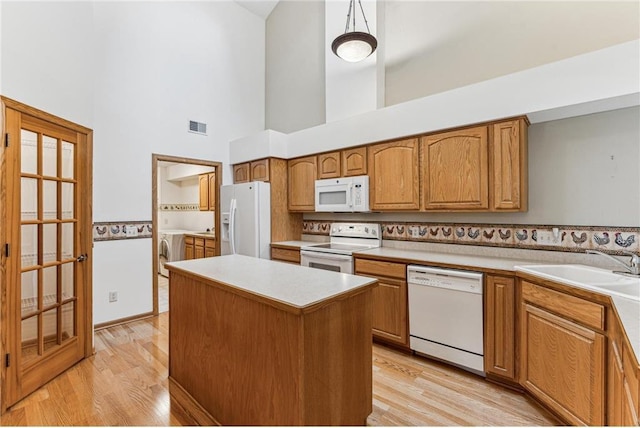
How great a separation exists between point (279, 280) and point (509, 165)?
6.64 feet

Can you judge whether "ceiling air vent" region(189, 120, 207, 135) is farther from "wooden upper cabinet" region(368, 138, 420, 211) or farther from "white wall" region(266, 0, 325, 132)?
"wooden upper cabinet" region(368, 138, 420, 211)

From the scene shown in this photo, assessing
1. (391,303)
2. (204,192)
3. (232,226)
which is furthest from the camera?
(204,192)

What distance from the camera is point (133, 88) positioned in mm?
3633

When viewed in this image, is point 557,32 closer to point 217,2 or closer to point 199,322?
point 199,322

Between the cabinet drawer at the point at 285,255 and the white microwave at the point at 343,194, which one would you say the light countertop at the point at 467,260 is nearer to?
the white microwave at the point at 343,194

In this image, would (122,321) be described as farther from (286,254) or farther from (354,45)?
(354,45)

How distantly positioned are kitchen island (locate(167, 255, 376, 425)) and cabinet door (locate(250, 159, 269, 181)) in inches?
88.6

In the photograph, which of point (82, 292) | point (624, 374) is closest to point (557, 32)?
point (624, 374)

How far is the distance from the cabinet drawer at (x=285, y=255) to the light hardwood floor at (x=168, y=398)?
1.44 metres

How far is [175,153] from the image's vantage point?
156 inches

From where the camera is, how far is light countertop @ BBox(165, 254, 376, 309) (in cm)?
137

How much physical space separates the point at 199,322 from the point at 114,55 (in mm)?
3427

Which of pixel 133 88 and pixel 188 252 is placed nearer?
pixel 133 88

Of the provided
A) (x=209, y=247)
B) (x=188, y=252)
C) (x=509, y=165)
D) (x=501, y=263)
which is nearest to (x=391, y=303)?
(x=501, y=263)
